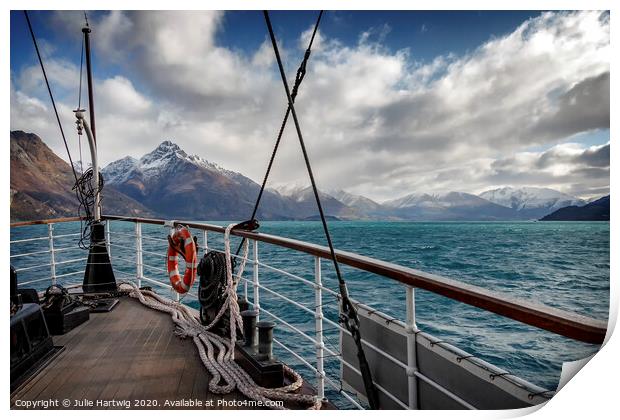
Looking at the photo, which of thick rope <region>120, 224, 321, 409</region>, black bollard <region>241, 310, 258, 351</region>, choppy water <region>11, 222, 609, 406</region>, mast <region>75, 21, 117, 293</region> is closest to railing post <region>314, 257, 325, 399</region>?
thick rope <region>120, 224, 321, 409</region>

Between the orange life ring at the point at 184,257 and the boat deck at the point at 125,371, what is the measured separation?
0.91ft

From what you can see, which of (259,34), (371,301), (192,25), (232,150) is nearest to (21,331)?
(232,150)

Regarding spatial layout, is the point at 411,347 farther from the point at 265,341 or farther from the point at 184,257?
the point at 184,257

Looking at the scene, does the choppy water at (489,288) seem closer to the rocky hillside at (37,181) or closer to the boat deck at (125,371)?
the rocky hillside at (37,181)

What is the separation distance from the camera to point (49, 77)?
1.85 m

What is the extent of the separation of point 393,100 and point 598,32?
923mm

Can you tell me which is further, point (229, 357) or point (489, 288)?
point (489, 288)

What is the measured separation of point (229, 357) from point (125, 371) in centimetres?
43

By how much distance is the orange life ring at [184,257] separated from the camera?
8.00ft

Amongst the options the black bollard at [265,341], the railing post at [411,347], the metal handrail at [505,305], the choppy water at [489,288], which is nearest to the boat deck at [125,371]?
the black bollard at [265,341]

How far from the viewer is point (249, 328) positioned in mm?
1789

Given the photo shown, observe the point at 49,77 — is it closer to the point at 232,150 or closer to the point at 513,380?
the point at 232,150

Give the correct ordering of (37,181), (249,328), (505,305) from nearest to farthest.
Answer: (505,305) → (249,328) → (37,181)

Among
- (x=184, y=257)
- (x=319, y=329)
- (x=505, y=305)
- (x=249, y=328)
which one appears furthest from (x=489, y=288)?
(x=505, y=305)
